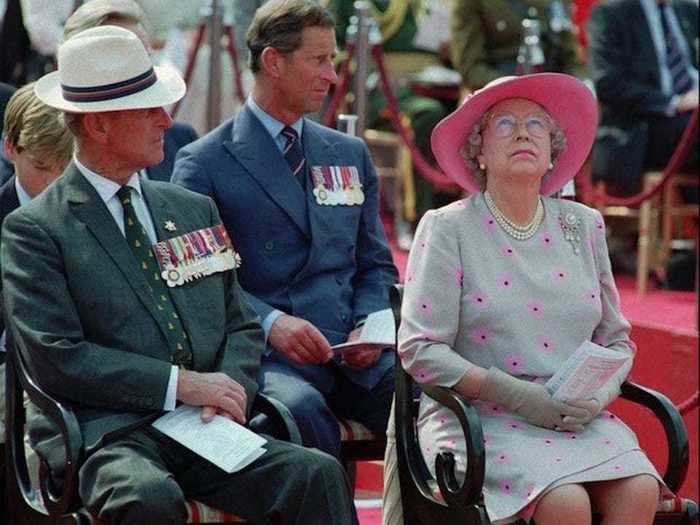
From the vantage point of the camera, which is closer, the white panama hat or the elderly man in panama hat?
the elderly man in panama hat

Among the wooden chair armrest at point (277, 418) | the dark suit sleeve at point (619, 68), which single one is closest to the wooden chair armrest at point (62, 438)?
the wooden chair armrest at point (277, 418)

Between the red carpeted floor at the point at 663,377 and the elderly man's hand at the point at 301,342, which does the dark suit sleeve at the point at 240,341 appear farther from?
the red carpeted floor at the point at 663,377

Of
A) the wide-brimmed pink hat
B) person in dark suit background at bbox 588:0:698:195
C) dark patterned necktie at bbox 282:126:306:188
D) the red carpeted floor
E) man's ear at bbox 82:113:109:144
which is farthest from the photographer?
person in dark suit background at bbox 588:0:698:195

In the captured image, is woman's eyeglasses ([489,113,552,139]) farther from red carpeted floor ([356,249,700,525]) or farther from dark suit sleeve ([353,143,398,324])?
red carpeted floor ([356,249,700,525])

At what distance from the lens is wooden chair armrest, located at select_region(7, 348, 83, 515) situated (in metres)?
4.17

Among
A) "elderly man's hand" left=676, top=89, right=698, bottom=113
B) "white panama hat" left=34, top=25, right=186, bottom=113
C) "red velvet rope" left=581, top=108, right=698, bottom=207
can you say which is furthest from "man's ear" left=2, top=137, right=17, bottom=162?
"elderly man's hand" left=676, top=89, right=698, bottom=113

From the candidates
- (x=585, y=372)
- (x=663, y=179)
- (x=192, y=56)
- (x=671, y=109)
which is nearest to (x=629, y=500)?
(x=585, y=372)

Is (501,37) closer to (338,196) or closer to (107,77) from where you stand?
(338,196)

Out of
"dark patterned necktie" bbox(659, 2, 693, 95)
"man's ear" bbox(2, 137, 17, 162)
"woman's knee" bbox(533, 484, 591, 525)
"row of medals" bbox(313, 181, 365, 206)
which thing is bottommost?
"dark patterned necktie" bbox(659, 2, 693, 95)

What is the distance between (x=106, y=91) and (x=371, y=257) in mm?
1241

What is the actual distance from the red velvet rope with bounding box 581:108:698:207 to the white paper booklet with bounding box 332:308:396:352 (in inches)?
135

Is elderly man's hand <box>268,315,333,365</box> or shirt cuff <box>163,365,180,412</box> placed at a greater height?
shirt cuff <box>163,365,180,412</box>

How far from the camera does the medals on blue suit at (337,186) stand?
17.3 ft

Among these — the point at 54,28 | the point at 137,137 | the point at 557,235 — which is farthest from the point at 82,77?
the point at 54,28
